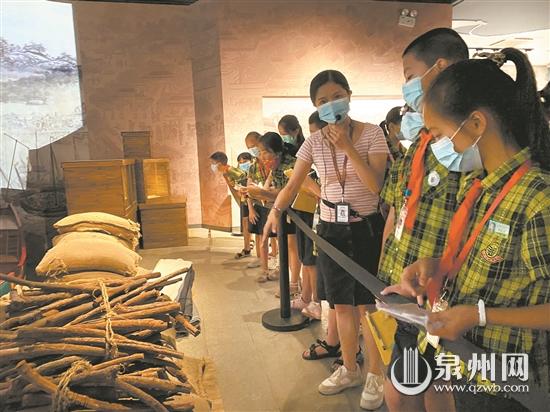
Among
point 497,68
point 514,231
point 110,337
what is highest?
point 497,68

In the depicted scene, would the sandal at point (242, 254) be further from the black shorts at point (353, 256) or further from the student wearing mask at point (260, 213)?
the black shorts at point (353, 256)

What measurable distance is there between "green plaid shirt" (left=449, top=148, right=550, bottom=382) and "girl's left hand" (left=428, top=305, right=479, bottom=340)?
122 millimetres

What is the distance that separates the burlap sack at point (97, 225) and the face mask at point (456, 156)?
9.51ft

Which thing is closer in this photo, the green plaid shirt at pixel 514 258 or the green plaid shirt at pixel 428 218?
the green plaid shirt at pixel 514 258

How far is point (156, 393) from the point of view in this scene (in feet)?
5.19

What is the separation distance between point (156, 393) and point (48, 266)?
4.41 ft

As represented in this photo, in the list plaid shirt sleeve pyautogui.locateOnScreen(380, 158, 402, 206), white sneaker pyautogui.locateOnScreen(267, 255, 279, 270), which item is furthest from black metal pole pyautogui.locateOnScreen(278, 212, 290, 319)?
plaid shirt sleeve pyautogui.locateOnScreen(380, 158, 402, 206)

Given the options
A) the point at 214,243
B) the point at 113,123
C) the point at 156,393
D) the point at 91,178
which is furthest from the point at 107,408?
the point at 113,123

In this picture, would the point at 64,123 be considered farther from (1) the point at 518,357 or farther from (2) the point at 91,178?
(1) the point at 518,357

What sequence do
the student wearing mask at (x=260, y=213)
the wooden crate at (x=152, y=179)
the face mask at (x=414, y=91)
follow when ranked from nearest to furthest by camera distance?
the face mask at (x=414, y=91) < the student wearing mask at (x=260, y=213) < the wooden crate at (x=152, y=179)

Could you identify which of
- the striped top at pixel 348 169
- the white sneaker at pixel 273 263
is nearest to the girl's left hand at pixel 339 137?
the striped top at pixel 348 169

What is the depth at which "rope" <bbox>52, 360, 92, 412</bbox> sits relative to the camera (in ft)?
4.40

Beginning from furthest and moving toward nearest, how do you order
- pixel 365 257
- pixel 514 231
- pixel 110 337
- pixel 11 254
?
pixel 365 257 → pixel 11 254 → pixel 110 337 → pixel 514 231

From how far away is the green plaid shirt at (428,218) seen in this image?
1.35 meters
